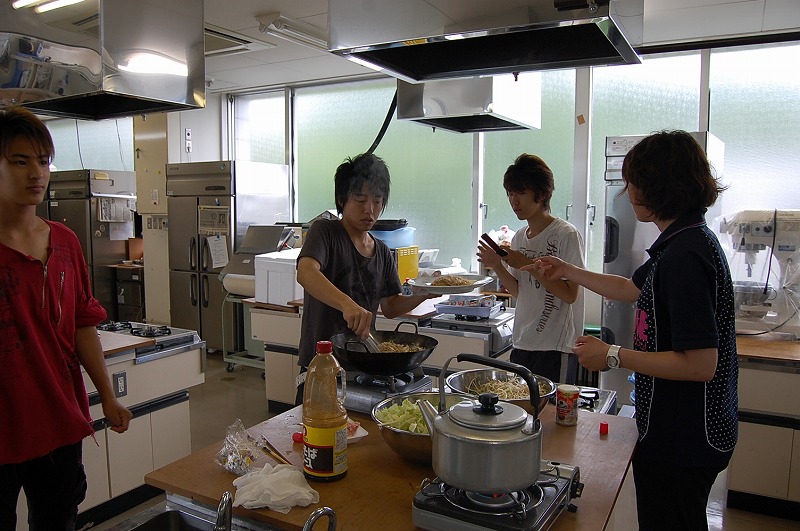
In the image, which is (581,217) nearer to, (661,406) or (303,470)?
(661,406)

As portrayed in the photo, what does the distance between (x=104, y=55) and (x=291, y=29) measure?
2.59m

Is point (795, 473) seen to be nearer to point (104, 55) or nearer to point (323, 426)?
point (323, 426)

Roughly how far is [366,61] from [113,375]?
2018 mm

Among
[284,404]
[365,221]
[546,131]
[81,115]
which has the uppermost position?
[546,131]

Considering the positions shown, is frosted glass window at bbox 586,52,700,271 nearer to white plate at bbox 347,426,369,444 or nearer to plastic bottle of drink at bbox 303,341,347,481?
white plate at bbox 347,426,369,444

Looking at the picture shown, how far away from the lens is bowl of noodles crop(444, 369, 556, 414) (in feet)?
5.86

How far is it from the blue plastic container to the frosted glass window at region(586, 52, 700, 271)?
1.60 m

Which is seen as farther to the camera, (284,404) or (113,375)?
(284,404)

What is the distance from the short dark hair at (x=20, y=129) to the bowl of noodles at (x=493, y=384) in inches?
57.4

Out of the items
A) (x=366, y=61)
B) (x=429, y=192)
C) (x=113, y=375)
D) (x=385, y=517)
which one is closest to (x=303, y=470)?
(x=385, y=517)

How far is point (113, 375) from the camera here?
2848 millimetres

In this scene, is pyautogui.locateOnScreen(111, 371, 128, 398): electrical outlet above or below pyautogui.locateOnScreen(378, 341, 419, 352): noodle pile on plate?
below

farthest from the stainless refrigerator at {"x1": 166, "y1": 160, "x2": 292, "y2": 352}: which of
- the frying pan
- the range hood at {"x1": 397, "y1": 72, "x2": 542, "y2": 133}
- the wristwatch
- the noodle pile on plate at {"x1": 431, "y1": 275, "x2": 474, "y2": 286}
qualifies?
the wristwatch

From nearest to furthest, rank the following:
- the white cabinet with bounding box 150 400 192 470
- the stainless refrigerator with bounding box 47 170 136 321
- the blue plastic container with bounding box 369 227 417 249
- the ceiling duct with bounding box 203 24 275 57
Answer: the white cabinet with bounding box 150 400 192 470
the blue plastic container with bounding box 369 227 417 249
the ceiling duct with bounding box 203 24 275 57
the stainless refrigerator with bounding box 47 170 136 321
